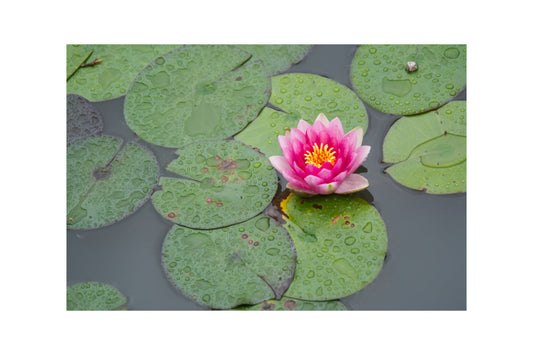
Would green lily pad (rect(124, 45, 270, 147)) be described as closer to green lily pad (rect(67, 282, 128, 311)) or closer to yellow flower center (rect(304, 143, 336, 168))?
yellow flower center (rect(304, 143, 336, 168))

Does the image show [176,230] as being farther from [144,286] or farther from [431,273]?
[431,273]

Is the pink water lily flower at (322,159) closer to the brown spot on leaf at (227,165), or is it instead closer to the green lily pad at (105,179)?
the brown spot on leaf at (227,165)

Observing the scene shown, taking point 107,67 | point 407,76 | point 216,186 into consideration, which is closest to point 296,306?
point 216,186

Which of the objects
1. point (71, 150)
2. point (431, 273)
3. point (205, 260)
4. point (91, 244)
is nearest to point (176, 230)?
point (205, 260)

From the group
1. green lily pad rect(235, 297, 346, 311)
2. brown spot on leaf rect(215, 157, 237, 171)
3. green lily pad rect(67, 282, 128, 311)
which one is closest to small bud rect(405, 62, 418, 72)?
brown spot on leaf rect(215, 157, 237, 171)

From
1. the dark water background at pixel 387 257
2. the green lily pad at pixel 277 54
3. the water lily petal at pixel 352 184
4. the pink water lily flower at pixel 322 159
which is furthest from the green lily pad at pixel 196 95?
the water lily petal at pixel 352 184
